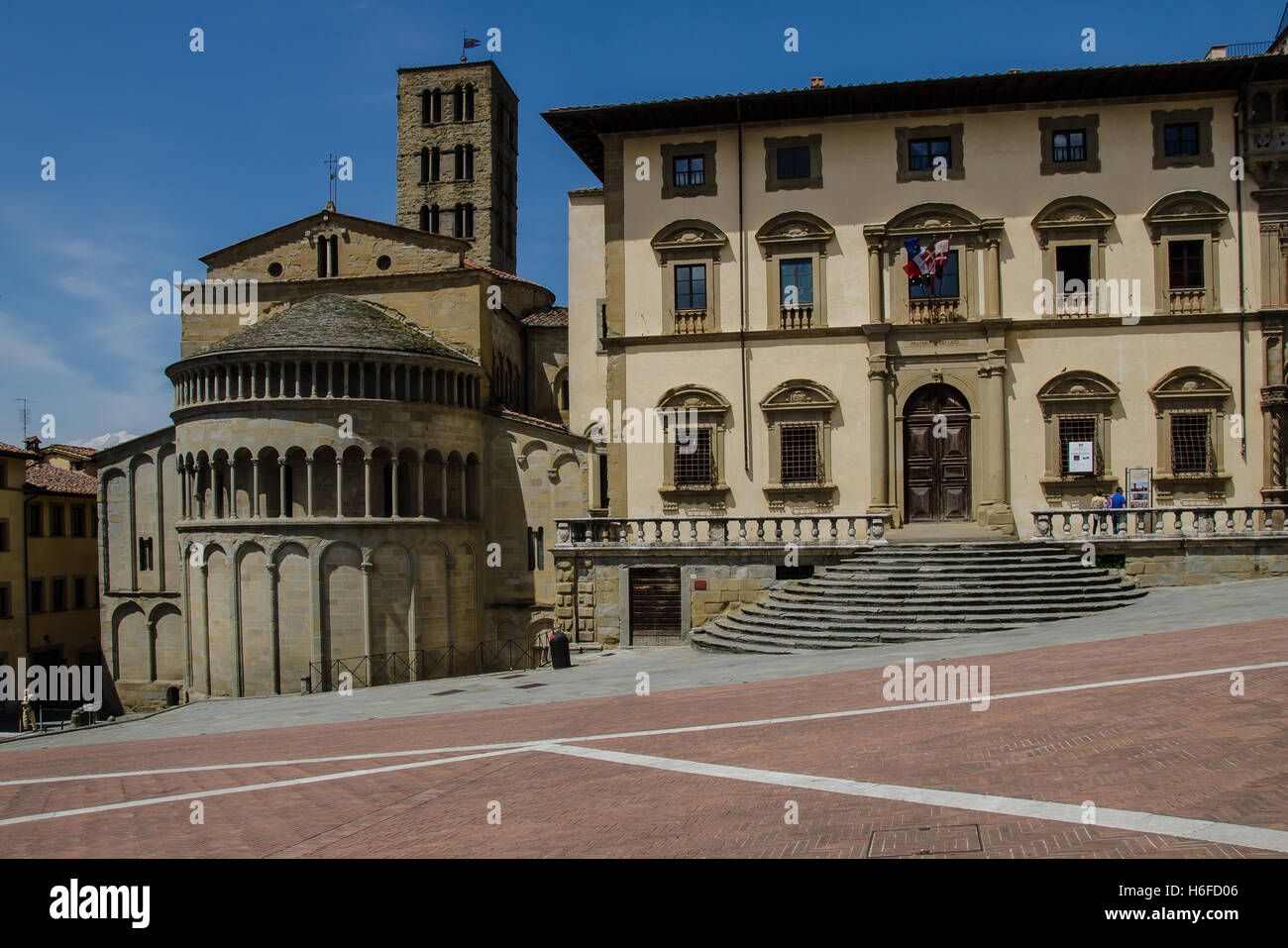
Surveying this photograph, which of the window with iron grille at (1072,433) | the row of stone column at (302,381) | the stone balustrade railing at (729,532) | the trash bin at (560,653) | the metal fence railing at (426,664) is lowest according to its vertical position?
the metal fence railing at (426,664)

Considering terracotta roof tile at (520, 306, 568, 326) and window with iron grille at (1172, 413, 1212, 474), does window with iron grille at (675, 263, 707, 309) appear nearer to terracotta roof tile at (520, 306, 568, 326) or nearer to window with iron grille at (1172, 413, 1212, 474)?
window with iron grille at (1172, 413, 1212, 474)

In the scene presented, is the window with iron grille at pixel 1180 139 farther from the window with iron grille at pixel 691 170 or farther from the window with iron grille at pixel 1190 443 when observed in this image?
the window with iron grille at pixel 691 170

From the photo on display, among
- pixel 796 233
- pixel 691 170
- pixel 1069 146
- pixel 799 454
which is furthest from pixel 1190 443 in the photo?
pixel 691 170

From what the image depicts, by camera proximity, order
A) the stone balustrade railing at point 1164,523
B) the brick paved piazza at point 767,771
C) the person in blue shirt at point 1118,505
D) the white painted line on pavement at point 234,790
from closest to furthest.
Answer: the brick paved piazza at point 767,771 < the white painted line on pavement at point 234,790 < the stone balustrade railing at point 1164,523 < the person in blue shirt at point 1118,505

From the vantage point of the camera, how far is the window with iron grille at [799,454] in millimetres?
32406

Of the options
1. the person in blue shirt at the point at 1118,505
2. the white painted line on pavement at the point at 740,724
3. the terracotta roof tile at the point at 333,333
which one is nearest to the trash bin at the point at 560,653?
the white painted line on pavement at the point at 740,724

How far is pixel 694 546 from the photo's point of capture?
28.7 m

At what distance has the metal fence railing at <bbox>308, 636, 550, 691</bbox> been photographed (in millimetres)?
36250

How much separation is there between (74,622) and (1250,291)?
172ft

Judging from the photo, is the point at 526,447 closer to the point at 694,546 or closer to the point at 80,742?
the point at 694,546

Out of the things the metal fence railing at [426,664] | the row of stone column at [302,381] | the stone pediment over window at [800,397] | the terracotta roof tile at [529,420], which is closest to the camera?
the stone pediment over window at [800,397]

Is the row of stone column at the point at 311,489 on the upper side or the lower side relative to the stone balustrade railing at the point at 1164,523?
upper

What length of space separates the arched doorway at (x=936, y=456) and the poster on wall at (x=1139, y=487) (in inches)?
183

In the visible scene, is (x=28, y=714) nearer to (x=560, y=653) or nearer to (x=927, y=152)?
(x=560, y=653)
